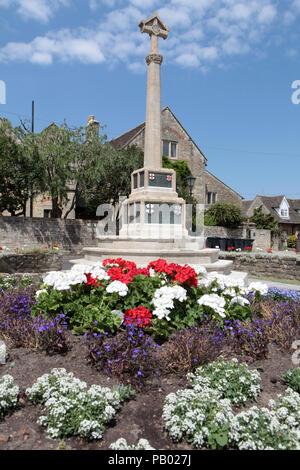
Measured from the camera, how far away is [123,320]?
14.7 ft

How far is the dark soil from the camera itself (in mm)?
2663

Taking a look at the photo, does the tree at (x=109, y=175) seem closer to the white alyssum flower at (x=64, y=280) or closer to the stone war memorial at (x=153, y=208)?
the stone war memorial at (x=153, y=208)

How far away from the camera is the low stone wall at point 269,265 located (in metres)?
13.0

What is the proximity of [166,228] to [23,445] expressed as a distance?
32.2 ft

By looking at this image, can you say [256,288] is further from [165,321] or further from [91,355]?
[91,355]

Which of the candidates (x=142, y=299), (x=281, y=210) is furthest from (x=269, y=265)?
(x=281, y=210)

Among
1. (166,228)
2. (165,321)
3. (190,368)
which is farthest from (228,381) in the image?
(166,228)

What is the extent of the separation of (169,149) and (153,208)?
858 inches

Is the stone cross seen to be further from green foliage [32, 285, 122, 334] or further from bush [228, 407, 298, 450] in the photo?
bush [228, 407, 298, 450]

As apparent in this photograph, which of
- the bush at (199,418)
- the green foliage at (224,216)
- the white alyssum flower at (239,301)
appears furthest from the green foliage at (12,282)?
the green foliage at (224,216)

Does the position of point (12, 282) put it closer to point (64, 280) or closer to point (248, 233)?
point (64, 280)

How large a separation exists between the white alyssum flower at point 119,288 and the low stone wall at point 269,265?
1027 centimetres

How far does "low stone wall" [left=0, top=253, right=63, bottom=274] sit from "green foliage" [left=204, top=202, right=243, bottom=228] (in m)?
21.3

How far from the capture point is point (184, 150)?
1315 inches
